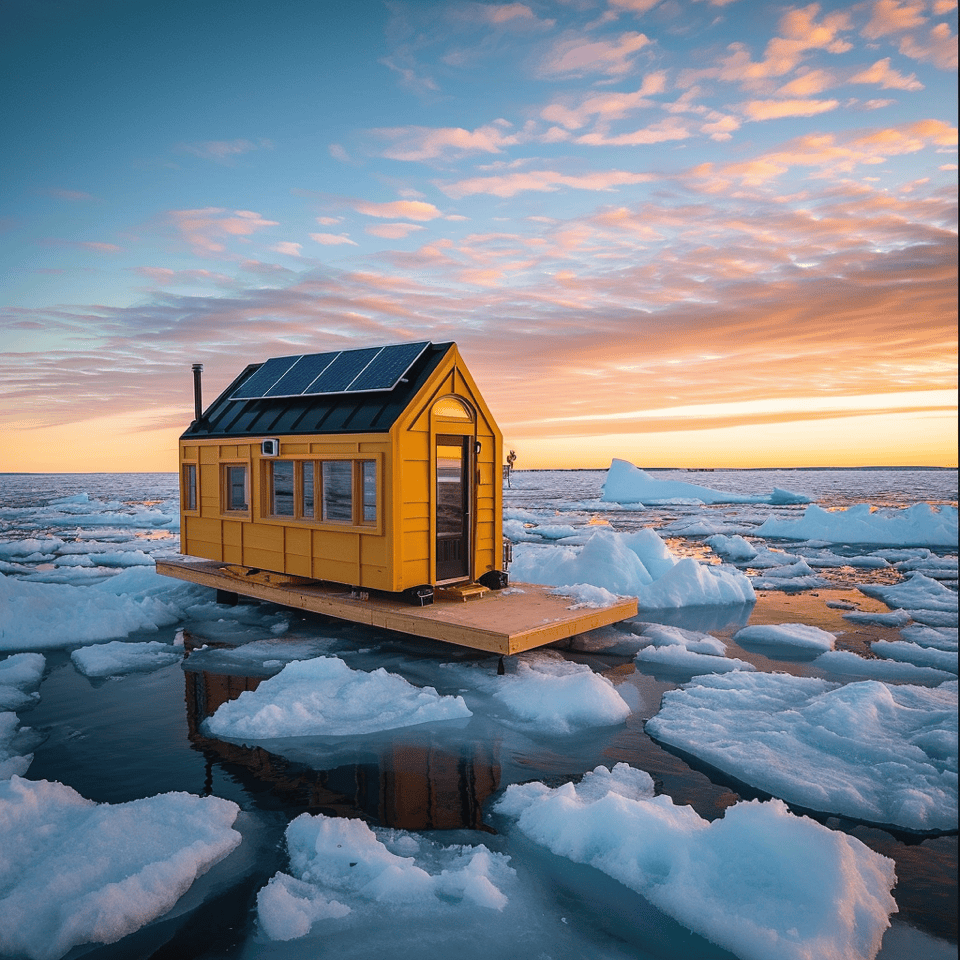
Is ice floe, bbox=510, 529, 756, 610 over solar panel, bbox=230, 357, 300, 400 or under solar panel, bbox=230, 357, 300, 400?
under

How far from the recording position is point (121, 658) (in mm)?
11195

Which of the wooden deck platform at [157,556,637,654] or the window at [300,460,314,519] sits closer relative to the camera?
the wooden deck platform at [157,556,637,654]

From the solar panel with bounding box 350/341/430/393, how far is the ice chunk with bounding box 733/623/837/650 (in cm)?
802

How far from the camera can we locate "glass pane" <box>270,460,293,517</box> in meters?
12.3

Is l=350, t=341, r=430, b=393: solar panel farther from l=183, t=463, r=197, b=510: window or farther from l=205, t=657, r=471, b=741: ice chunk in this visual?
l=183, t=463, r=197, b=510: window

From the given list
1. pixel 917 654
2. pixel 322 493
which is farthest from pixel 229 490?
pixel 917 654

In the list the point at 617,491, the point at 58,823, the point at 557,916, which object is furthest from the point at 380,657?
the point at 617,491

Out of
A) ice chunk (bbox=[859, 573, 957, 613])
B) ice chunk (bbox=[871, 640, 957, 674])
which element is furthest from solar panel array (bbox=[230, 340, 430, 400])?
ice chunk (bbox=[859, 573, 957, 613])

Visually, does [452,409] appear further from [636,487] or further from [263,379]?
[636,487]

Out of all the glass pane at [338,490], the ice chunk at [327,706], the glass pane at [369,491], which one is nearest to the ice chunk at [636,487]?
the glass pane at [338,490]

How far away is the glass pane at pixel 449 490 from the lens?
11.5 meters

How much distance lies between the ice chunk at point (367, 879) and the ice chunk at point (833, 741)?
319 cm

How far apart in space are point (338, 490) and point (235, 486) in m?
3.47

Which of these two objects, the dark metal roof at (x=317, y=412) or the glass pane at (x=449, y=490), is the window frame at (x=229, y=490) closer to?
the dark metal roof at (x=317, y=412)
